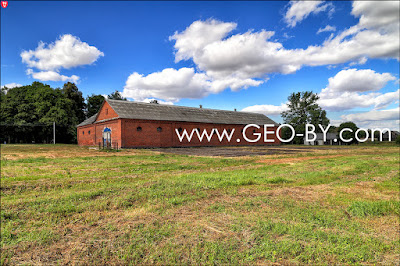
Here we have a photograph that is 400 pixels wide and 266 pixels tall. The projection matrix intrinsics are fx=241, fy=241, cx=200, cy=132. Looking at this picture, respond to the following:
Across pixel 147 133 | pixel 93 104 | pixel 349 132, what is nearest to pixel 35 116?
pixel 93 104

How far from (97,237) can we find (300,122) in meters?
73.2

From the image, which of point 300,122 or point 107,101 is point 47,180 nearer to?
point 107,101

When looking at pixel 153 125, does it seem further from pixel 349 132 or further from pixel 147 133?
pixel 349 132

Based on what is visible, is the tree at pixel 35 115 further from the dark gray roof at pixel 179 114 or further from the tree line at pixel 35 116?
the dark gray roof at pixel 179 114

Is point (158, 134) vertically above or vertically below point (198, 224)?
above

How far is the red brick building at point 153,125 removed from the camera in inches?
1194

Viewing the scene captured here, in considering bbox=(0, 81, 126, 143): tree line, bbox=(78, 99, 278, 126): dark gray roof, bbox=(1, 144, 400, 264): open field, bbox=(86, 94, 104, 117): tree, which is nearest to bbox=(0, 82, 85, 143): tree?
bbox=(0, 81, 126, 143): tree line

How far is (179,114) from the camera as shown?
120 ft

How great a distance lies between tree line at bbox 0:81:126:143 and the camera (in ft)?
157

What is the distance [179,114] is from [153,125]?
5720 millimetres

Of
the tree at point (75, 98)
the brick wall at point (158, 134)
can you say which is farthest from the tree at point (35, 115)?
the brick wall at point (158, 134)

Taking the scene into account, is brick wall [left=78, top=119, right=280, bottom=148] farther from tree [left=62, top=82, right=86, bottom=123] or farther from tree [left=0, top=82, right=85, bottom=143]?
tree [left=62, top=82, right=86, bottom=123]

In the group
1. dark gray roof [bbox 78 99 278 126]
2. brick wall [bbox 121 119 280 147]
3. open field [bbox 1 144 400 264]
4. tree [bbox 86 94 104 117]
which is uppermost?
tree [bbox 86 94 104 117]

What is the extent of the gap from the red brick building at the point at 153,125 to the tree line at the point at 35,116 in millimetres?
9459
